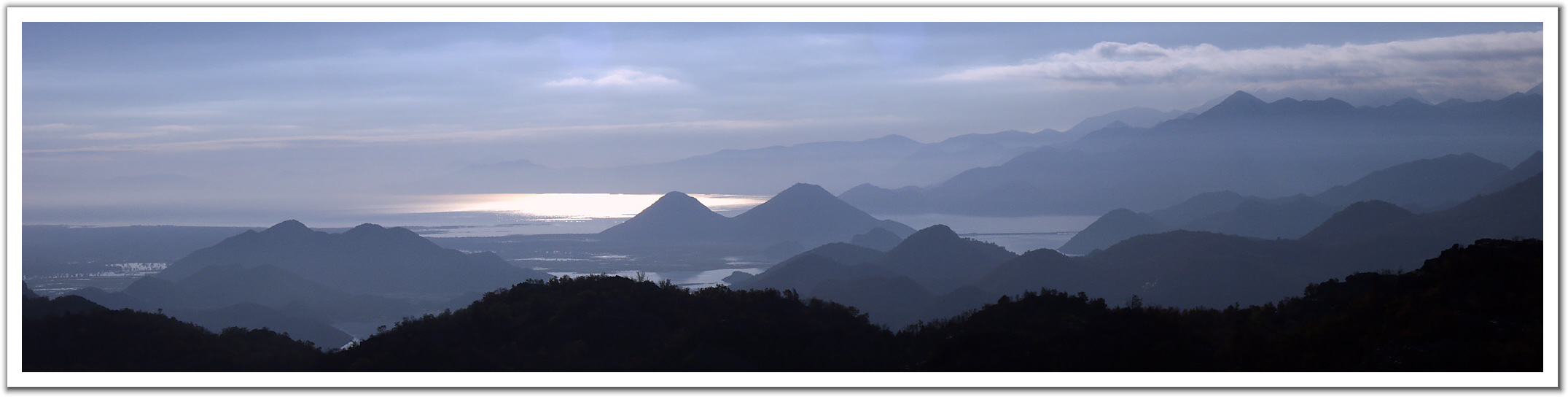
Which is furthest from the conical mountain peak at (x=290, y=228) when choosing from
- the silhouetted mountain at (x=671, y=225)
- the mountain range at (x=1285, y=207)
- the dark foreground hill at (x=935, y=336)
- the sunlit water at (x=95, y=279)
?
the dark foreground hill at (x=935, y=336)

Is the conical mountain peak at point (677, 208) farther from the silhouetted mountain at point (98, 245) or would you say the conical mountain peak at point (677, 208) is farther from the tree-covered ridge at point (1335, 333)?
the tree-covered ridge at point (1335, 333)

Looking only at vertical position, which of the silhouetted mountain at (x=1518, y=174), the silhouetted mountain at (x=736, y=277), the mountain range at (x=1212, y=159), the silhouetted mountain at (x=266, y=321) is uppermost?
the mountain range at (x=1212, y=159)

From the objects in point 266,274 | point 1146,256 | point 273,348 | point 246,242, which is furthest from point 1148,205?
point 246,242

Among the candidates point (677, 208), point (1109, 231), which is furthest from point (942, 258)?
point (677, 208)

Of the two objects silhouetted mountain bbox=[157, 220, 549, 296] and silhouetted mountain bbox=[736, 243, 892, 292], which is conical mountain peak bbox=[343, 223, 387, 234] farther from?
silhouetted mountain bbox=[736, 243, 892, 292]
